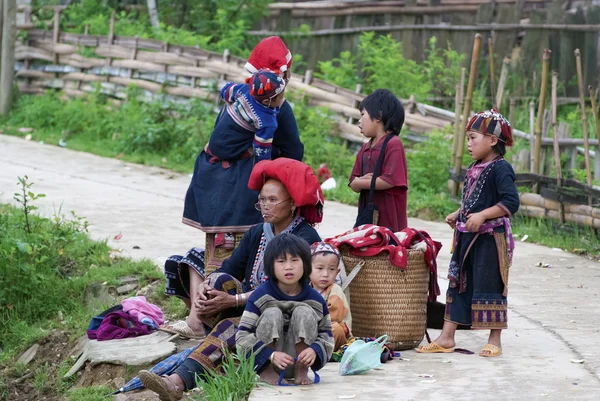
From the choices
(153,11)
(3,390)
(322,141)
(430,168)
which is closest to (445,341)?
(3,390)

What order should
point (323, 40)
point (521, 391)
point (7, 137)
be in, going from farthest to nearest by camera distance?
point (323, 40), point (7, 137), point (521, 391)

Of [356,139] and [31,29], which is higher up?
[31,29]

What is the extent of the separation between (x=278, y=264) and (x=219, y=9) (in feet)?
41.3

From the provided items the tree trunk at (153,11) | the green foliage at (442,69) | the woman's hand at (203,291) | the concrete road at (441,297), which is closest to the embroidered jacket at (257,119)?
the woman's hand at (203,291)

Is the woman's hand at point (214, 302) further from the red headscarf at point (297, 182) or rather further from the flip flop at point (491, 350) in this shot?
the flip flop at point (491, 350)

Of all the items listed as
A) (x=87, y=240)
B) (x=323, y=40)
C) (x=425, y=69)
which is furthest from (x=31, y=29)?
(x=87, y=240)

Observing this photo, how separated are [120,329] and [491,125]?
2.67m

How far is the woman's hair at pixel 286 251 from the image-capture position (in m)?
4.98

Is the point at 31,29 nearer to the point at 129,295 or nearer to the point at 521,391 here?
the point at 129,295

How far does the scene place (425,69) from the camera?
46.1 feet

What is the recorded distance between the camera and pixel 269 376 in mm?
4973

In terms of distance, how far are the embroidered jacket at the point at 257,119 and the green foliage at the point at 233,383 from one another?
1.60 m

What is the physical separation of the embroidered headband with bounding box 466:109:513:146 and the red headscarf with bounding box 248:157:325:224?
3.43 ft

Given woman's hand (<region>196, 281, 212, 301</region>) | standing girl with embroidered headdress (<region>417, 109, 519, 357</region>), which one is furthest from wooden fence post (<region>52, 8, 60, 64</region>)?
woman's hand (<region>196, 281, 212, 301</region>)
